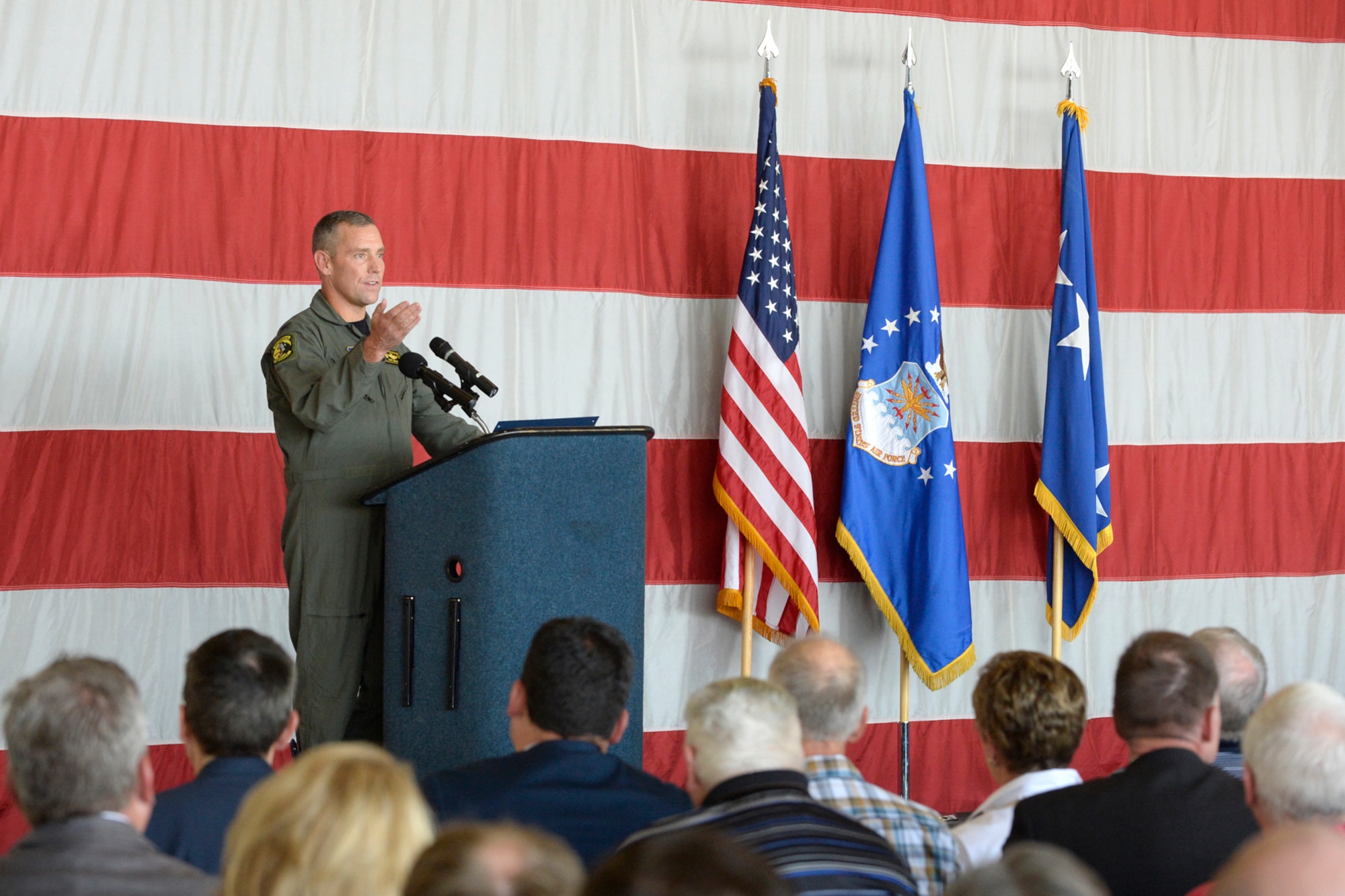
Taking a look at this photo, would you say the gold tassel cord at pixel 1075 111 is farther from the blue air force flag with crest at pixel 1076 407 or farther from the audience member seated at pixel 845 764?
the audience member seated at pixel 845 764

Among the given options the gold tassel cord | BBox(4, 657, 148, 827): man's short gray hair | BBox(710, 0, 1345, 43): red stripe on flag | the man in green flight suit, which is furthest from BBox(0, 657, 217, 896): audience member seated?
the gold tassel cord

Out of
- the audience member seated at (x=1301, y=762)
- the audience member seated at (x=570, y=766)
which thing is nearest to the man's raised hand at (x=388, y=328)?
the audience member seated at (x=570, y=766)

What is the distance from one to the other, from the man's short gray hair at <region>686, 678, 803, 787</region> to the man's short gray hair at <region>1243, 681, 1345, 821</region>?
0.59 metres

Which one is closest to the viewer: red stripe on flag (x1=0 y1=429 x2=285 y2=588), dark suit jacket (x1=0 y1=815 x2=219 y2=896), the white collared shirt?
dark suit jacket (x1=0 y1=815 x2=219 y2=896)

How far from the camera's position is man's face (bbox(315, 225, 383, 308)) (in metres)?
3.24

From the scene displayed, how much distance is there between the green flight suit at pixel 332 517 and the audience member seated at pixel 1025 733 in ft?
4.76

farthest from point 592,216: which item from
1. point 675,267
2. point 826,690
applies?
point 826,690

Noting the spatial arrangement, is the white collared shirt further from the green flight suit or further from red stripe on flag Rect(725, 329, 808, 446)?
red stripe on flag Rect(725, 329, 808, 446)

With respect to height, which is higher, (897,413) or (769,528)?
(897,413)

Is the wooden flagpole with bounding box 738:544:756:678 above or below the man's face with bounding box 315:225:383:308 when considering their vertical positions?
below

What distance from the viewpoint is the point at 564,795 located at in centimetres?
192

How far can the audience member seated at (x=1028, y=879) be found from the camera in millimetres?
895

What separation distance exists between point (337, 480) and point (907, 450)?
202 cm

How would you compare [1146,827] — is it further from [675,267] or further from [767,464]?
[675,267]
